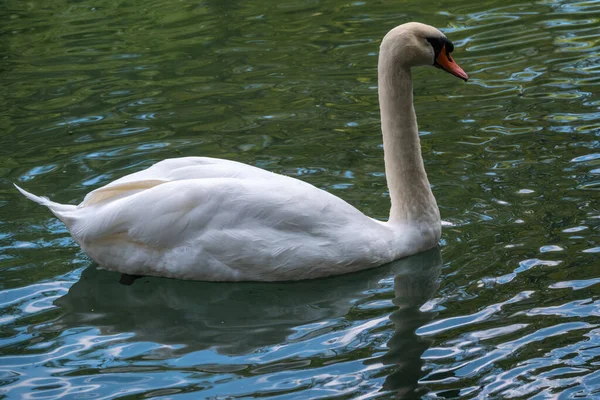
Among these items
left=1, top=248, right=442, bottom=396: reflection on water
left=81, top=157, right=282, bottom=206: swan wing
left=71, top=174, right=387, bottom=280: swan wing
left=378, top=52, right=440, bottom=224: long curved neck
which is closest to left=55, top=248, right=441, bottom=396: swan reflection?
left=1, top=248, right=442, bottom=396: reflection on water

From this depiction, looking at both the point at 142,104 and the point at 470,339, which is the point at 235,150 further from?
the point at 470,339

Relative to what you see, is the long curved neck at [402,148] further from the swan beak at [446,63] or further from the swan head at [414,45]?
the swan beak at [446,63]

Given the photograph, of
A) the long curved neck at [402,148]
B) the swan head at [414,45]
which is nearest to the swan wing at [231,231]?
the long curved neck at [402,148]

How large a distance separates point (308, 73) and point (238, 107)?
1.18m

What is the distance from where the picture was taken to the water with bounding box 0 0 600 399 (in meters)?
5.27

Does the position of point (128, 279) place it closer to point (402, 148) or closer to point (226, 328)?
point (226, 328)

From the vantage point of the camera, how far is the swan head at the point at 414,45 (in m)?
6.65

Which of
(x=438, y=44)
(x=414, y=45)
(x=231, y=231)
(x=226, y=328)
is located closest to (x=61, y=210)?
(x=231, y=231)

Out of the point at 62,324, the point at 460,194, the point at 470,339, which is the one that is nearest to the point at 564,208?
the point at 460,194

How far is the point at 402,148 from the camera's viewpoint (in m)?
6.81

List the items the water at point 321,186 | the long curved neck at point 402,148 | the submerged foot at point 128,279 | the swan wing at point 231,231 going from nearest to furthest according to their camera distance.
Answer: the water at point 321,186 < the swan wing at point 231,231 < the submerged foot at point 128,279 < the long curved neck at point 402,148

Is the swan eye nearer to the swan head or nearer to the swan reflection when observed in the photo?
the swan head

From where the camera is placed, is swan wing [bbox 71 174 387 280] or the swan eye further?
the swan eye

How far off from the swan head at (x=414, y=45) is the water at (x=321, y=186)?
1151 millimetres
